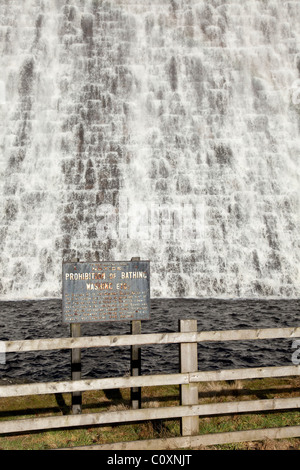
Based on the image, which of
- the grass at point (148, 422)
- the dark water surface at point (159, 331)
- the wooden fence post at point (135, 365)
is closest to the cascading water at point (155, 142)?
the dark water surface at point (159, 331)

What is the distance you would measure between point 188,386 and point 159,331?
904cm

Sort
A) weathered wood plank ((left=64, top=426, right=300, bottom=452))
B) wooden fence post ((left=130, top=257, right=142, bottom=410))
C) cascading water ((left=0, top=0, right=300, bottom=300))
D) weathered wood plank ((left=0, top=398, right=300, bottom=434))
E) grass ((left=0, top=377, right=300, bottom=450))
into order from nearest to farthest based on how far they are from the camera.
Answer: weathered wood plank ((left=0, top=398, right=300, bottom=434)), weathered wood plank ((left=64, top=426, right=300, bottom=452)), grass ((left=0, top=377, right=300, bottom=450)), wooden fence post ((left=130, top=257, right=142, bottom=410)), cascading water ((left=0, top=0, right=300, bottom=300))

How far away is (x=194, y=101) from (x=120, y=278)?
2313 cm

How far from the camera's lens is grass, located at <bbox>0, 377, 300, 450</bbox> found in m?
6.32

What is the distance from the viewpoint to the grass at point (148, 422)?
249 inches

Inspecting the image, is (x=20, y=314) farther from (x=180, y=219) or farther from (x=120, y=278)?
(x=120, y=278)

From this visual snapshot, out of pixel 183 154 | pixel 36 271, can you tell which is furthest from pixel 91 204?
pixel 183 154

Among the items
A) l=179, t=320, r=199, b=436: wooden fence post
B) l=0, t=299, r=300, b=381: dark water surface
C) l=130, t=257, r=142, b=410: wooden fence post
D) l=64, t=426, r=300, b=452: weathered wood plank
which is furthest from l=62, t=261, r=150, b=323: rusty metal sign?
l=0, t=299, r=300, b=381: dark water surface

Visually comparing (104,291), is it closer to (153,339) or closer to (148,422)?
(153,339)

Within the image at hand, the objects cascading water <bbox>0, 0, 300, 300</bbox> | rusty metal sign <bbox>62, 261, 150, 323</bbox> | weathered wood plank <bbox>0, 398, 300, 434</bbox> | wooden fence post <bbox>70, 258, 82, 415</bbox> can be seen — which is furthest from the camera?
cascading water <bbox>0, 0, 300, 300</bbox>

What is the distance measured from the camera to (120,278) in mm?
7344

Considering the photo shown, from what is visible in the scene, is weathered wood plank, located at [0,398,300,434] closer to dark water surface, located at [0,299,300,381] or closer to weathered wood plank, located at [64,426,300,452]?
weathered wood plank, located at [64,426,300,452]

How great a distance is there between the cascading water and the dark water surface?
10.1 feet
